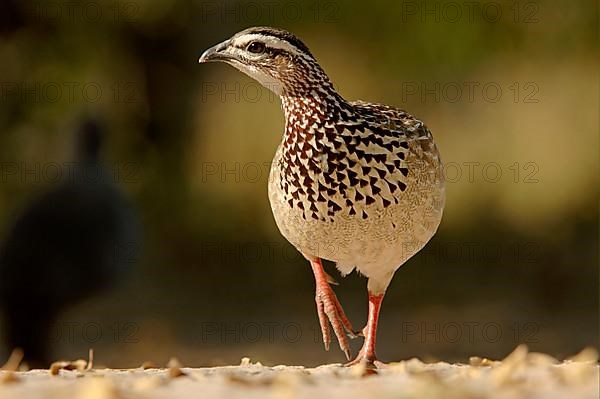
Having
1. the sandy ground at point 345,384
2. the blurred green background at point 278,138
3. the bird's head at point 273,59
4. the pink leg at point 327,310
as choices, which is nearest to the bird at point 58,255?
the blurred green background at point 278,138

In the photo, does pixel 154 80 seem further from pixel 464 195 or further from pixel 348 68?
pixel 464 195

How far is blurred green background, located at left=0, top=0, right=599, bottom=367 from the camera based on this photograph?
1192 centimetres

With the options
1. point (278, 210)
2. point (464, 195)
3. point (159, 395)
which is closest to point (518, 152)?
point (464, 195)

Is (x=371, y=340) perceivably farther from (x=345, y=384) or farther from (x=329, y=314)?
(x=345, y=384)

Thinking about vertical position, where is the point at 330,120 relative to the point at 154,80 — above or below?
below

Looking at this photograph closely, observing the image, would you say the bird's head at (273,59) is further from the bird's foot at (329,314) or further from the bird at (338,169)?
the bird's foot at (329,314)

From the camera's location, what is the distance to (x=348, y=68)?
13430 mm

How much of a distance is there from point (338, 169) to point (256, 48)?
66 cm

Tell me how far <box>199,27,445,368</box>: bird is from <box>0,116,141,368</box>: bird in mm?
3867

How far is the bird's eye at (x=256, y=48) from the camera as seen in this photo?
199 inches

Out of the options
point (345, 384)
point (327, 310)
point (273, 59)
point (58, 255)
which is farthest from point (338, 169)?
point (58, 255)

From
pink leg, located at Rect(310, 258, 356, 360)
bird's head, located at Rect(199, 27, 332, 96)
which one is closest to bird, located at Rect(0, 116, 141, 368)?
pink leg, located at Rect(310, 258, 356, 360)

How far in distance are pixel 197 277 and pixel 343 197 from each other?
8830mm

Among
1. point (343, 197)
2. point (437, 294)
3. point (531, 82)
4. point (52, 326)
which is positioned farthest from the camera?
point (531, 82)
